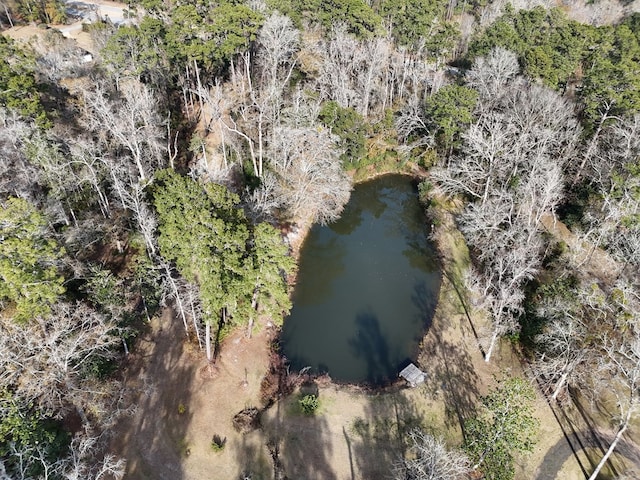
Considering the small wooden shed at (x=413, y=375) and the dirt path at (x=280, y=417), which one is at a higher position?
the small wooden shed at (x=413, y=375)

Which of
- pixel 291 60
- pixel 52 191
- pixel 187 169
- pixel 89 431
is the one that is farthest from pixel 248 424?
pixel 291 60

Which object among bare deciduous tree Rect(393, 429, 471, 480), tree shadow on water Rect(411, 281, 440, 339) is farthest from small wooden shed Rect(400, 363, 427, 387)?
bare deciduous tree Rect(393, 429, 471, 480)

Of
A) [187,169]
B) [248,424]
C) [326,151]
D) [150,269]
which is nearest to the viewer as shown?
[248,424]

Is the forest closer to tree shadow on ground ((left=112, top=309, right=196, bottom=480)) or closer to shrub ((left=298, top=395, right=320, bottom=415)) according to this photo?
tree shadow on ground ((left=112, top=309, right=196, bottom=480))

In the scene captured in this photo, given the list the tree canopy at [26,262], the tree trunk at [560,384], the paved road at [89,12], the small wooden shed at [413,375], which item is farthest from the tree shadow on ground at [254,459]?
the paved road at [89,12]

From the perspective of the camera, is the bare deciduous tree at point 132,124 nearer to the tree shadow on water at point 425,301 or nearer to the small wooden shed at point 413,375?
the small wooden shed at point 413,375

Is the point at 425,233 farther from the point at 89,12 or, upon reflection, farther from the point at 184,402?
the point at 89,12

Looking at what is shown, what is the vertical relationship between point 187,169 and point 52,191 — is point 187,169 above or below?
below

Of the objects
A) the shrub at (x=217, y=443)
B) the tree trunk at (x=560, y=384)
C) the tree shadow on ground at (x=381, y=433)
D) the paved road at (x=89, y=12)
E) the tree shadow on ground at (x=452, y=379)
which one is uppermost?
the paved road at (x=89, y=12)

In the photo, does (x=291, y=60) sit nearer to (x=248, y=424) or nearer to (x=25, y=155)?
(x=25, y=155)
